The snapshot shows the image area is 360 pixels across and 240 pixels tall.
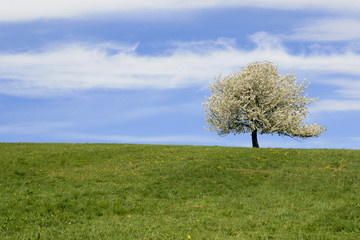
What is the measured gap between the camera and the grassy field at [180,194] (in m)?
15.6

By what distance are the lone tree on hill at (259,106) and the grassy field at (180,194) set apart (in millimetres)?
11346

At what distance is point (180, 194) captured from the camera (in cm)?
2286

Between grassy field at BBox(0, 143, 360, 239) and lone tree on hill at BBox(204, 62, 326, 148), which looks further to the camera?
lone tree on hill at BBox(204, 62, 326, 148)

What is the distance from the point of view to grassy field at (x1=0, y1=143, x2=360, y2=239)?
15.6 metres

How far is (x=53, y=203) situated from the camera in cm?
1953

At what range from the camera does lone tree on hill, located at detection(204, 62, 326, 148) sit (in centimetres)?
4900

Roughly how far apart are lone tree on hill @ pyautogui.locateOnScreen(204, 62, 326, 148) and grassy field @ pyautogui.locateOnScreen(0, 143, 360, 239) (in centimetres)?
1135

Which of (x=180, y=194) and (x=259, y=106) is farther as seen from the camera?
(x=259, y=106)

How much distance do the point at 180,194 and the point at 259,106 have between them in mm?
29719

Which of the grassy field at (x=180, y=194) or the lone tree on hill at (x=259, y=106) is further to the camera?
the lone tree on hill at (x=259, y=106)

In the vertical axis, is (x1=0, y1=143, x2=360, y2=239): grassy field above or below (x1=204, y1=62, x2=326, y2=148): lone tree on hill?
below

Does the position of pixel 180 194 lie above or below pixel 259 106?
below

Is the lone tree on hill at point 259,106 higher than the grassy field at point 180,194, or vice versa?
the lone tree on hill at point 259,106

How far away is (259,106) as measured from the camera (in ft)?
164
